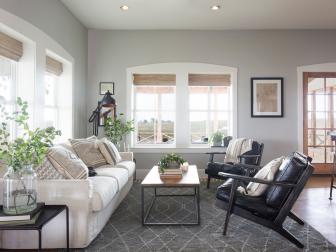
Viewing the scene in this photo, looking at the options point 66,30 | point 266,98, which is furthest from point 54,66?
point 266,98

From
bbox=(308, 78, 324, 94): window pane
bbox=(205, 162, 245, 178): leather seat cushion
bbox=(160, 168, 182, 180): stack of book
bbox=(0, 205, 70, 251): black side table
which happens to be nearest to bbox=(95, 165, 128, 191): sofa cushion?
bbox=(160, 168, 182, 180): stack of book

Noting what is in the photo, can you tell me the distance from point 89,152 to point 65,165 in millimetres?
1361

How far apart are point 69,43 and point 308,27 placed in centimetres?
434

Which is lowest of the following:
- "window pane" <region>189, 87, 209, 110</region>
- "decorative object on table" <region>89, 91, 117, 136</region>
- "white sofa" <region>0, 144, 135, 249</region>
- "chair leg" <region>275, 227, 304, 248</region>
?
"chair leg" <region>275, 227, 304, 248</region>

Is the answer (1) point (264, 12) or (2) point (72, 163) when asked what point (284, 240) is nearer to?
(2) point (72, 163)

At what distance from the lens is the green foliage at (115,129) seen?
518 cm

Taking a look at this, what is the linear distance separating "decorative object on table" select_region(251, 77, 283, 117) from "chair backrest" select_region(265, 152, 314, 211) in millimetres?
2943

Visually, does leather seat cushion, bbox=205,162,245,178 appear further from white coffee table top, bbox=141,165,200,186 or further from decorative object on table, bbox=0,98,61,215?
decorative object on table, bbox=0,98,61,215

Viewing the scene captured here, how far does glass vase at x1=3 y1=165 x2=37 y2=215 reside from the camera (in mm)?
2102

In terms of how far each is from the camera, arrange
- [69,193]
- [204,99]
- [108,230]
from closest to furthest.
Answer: [69,193] < [108,230] < [204,99]

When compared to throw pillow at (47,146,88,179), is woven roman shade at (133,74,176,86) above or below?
above

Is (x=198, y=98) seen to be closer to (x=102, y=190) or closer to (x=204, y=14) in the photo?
(x=204, y=14)

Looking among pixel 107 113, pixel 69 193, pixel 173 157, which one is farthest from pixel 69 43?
pixel 69 193

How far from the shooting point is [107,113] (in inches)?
217
